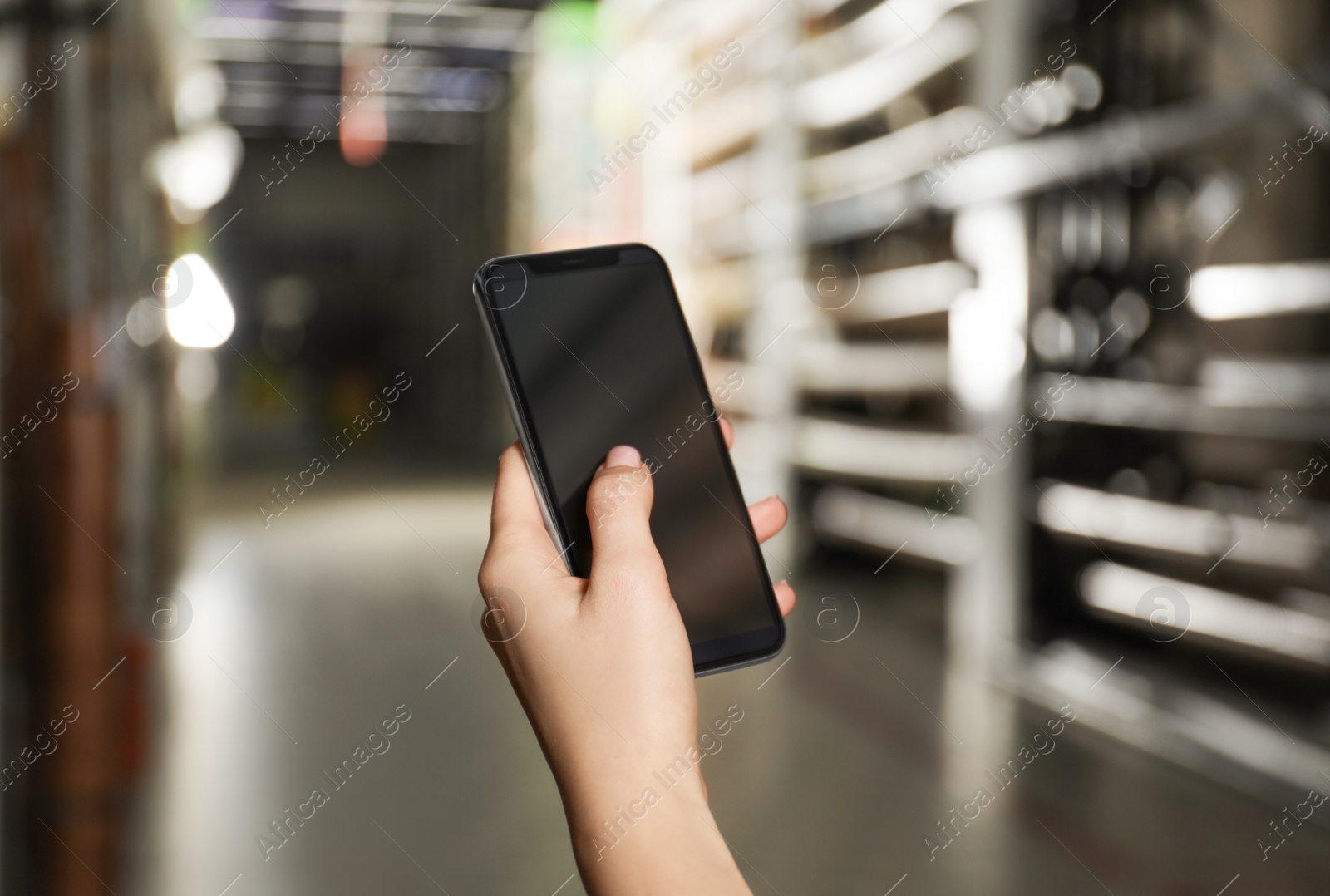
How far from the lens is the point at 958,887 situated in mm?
1877

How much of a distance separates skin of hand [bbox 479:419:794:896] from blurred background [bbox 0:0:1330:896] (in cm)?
132

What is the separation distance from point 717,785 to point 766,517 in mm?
1448

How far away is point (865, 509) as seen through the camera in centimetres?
435

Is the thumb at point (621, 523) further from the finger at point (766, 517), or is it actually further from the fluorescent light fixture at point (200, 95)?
the fluorescent light fixture at point (200, 95)

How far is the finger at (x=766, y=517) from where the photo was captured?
98cm

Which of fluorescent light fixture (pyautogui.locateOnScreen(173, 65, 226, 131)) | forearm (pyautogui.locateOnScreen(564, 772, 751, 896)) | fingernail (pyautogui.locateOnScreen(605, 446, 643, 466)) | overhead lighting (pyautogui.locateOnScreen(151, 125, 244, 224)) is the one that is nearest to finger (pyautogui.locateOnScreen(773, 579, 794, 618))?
fingernail (pyautogui.locateOnScreen(605, 446, 643, 466))

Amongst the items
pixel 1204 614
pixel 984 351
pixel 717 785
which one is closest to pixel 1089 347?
pixel 984 351

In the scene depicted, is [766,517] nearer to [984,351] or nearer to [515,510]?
[515,510]

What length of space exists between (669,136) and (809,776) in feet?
14.0

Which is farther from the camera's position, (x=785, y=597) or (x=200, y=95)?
(x=200, y=95)

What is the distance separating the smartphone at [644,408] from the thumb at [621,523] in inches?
→ 5.5

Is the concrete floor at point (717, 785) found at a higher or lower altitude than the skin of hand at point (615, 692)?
lower

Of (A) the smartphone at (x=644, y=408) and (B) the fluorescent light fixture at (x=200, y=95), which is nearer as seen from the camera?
(A) the smartphone at (x=644, y=408)

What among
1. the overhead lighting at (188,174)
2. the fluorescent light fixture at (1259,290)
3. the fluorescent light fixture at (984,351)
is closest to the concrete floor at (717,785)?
the fluorescent light fixture at (984,351)
